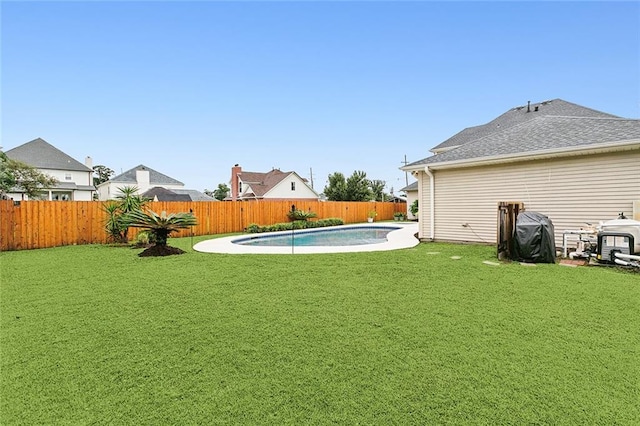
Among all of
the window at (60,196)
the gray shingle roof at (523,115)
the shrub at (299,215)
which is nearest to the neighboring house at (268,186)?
the shrub at (299,215)

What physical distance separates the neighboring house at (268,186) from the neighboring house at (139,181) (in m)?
11.6

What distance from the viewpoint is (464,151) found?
969cm

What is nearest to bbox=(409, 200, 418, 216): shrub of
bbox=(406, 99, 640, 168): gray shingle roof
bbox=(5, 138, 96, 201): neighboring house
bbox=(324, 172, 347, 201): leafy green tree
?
bbox=(324, 172, 347, 201): leafy green tree

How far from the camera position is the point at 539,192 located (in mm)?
7969

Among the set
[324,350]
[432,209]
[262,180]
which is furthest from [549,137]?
[262,180]

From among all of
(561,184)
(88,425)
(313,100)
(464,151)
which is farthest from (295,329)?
(313,100)

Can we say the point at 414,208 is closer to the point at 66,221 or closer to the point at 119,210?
the point at 119,210

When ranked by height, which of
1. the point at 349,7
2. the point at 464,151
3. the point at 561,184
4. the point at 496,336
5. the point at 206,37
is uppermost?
the point at 349,7

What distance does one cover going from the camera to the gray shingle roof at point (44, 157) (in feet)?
88.7

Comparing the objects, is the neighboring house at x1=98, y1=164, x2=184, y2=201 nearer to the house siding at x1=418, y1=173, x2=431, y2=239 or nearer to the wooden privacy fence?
the wooden privacy fence

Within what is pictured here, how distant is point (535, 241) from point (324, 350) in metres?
5.87

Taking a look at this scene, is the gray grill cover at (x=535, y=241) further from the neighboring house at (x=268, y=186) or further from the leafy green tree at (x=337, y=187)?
the leafy green tree at (x=337, y=187)

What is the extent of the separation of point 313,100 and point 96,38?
10.0 metres

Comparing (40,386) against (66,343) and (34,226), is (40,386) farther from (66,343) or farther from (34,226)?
(34,226)
